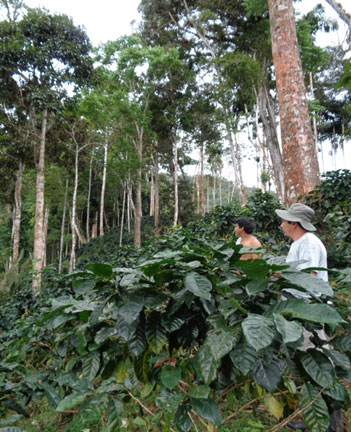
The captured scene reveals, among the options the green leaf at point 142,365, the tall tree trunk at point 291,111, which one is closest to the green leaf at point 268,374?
the green leaf at point 142,365

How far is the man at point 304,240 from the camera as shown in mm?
1969

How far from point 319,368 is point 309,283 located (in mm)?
216

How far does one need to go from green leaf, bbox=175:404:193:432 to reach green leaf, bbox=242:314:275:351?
1.19 ft

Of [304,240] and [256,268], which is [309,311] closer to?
[256,268]

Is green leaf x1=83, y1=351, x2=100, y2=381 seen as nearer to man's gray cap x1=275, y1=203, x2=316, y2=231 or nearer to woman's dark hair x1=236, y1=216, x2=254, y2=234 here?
man's gray cap x1=275, y1=203, x2=316, y2=231

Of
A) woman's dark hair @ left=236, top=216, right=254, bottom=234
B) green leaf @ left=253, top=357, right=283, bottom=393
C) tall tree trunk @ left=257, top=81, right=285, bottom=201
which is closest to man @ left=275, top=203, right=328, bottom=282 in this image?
woman's dark hair @ left=236, top=216, right=254, bottom=234

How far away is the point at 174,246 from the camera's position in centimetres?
241

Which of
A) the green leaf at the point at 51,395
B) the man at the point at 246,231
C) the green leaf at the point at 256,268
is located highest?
the man at the point at 246,231

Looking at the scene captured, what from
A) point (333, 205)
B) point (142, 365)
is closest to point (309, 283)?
point (142, 365)

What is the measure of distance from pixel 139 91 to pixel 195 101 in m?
4.62

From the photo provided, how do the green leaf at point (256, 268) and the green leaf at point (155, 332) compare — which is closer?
the green leaf at point (256, 268)

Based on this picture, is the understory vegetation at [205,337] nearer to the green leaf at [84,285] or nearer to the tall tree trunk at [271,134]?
the green leaf at [84,285]

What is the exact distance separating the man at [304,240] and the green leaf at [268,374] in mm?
1303

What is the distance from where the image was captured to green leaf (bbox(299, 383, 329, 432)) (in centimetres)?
75
